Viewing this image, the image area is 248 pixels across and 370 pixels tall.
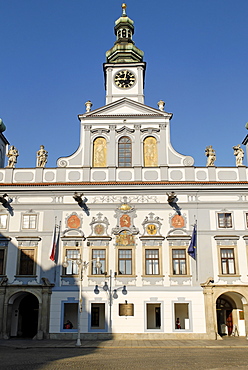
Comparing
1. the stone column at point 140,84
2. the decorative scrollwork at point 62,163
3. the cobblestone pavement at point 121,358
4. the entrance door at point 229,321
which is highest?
the stone column at point 140,84

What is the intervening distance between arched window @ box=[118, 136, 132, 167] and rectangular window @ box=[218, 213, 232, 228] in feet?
25.8

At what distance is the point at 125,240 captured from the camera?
2864 cm

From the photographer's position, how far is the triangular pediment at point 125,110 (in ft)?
104

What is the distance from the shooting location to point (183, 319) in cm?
2841

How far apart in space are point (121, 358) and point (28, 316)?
14892 mm

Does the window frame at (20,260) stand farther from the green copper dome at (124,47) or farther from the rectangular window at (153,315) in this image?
the green copper dome at (124,47)

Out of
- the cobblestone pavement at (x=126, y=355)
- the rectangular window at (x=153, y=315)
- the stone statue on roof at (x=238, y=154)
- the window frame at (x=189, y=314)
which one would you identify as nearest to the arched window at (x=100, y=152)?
the stone statue on roof at (x=238, y=154)

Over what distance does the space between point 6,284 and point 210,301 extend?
14134 mm

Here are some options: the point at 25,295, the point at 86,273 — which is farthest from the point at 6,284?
the point at 86,273

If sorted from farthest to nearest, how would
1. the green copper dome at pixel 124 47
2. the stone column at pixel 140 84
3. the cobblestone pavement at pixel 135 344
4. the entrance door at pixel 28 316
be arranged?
1. the green copper dome at pixel 124 47
2. the stone column at pixel 140 84
3. the entrance door at pixel 28 316
4. the cobblestone pavement at pixel 135 344

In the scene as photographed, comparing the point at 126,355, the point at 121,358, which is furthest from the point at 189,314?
the point at 121,358

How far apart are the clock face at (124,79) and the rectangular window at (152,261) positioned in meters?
14.7

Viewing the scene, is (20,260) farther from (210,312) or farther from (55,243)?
(210,312)

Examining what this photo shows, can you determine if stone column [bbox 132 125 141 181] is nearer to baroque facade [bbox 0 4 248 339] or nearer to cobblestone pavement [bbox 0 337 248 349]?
baroque facade [bbox 0 4 248 339]
